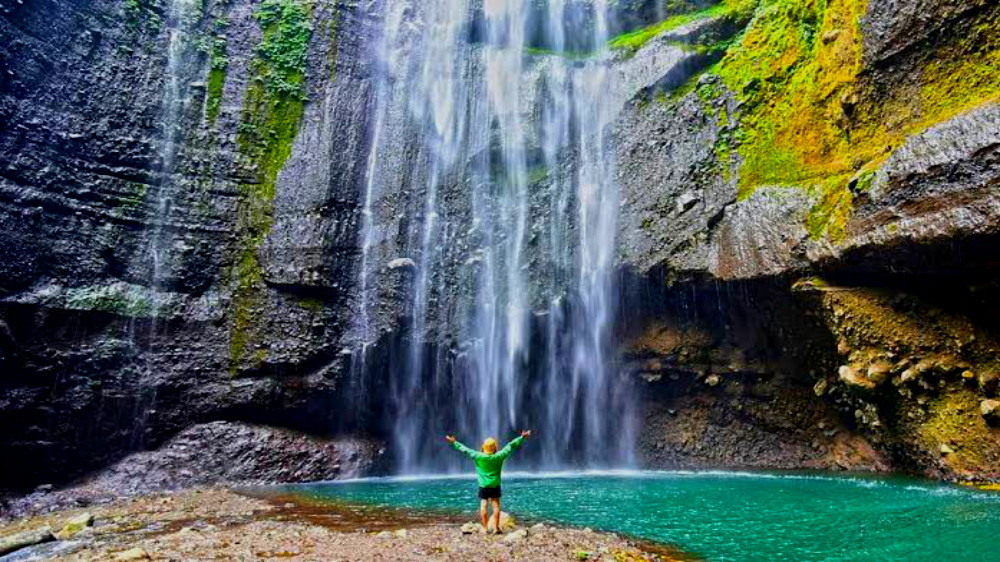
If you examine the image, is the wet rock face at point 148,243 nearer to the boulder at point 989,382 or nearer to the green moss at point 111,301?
the green moss at point 111,301

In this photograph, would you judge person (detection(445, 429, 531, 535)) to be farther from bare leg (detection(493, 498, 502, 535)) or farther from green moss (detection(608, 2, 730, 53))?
green moss (detection(608, 2, 730, 53))

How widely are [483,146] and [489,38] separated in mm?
4677

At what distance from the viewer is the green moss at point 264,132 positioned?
1672cm

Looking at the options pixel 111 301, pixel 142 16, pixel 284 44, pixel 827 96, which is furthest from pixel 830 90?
pixel 142 16

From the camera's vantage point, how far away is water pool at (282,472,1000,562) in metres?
6.61

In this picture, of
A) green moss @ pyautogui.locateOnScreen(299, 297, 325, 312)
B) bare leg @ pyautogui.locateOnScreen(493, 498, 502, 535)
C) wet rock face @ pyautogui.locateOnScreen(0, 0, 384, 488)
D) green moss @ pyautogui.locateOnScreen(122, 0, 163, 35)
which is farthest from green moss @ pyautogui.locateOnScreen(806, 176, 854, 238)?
green moss @ pyautogui.locateOnScreen(122, 0, 163, 35)

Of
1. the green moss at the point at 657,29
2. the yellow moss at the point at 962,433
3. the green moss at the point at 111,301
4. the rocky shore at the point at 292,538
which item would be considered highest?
the green moss at the point at 657,29

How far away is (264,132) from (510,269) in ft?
29.0

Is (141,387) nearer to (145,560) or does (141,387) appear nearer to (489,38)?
(145,560)

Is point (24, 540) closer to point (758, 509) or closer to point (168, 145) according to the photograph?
point (758, 509)

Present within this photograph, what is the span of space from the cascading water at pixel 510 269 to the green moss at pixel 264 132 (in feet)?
9.16

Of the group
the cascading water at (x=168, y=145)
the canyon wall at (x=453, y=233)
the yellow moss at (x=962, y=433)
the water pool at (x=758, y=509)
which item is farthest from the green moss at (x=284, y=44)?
the yellow moss at (x=962, y=433)

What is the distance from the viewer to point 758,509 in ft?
30.3

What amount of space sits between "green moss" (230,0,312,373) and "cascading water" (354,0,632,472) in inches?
110
